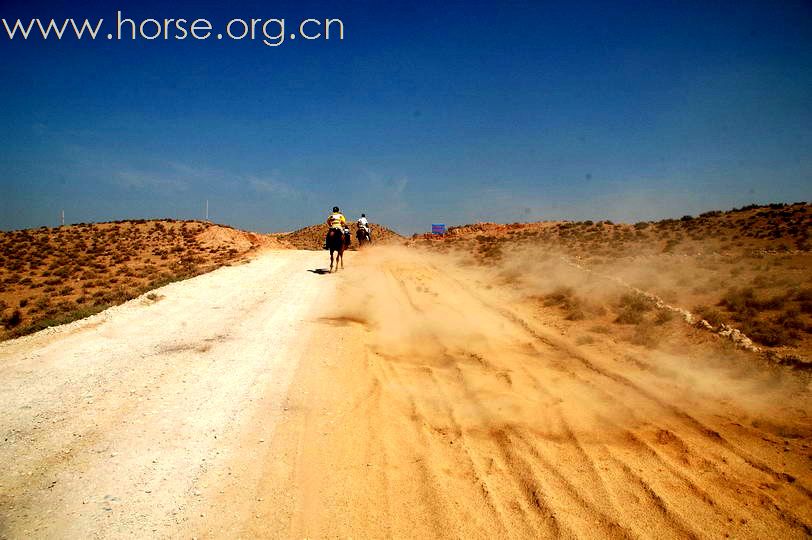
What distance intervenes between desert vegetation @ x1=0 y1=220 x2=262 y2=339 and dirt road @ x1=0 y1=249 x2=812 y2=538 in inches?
183

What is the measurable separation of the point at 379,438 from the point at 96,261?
94.6 ft

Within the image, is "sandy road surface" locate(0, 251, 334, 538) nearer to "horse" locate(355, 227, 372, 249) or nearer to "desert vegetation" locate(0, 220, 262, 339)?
"desert vegetation" locate(0, 220, 262, 339)

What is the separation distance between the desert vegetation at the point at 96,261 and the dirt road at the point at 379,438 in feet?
15.2

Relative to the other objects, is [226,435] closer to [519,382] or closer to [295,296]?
[519,382]

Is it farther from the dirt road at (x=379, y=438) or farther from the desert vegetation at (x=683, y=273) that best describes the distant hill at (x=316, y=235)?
the dirt road at (x=379, y=438)

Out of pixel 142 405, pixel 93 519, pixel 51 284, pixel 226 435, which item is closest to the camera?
pixel 93 519

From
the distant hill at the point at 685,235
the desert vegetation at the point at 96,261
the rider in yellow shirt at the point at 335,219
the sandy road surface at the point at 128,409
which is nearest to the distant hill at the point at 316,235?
the desert vegetation at the point at 96,261

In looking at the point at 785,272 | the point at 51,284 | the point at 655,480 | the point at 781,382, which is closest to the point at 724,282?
the point at 785,272

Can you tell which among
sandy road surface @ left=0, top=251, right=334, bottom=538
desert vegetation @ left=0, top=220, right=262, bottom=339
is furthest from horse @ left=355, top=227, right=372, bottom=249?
sandy road surface @ left=0, top=251, right=334, bottom=538

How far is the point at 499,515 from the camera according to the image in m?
3.60

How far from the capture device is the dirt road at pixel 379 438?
11.5 ft

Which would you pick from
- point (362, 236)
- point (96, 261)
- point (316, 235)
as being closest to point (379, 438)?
point (362, 236)

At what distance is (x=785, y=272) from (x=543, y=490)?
14.2 meters

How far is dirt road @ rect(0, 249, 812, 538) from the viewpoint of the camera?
11.5 ft
